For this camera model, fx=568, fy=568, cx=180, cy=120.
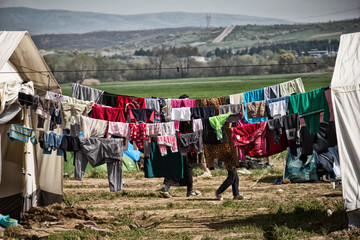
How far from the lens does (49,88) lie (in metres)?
12.2

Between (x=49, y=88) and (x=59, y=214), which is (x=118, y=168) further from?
(x=49, y=88)

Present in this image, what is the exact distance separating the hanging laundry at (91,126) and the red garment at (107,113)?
0.58 meters

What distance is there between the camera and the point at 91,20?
157250mm

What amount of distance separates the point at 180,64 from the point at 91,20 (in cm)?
7460

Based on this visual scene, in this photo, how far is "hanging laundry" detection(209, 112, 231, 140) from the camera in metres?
11.5

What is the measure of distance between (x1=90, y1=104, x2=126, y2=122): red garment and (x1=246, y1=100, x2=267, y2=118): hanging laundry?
2.57 metres

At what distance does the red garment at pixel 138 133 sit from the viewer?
1113cm

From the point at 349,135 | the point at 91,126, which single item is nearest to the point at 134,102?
the point at 91,126

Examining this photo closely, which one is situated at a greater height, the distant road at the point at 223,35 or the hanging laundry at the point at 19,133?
the distant road at the point at 223,35

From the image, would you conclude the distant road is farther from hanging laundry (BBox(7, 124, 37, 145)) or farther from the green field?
hanging laundry (BBox(7, 124, 37, 145))

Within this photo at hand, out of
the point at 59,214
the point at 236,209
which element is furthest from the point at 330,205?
the point at 59,214

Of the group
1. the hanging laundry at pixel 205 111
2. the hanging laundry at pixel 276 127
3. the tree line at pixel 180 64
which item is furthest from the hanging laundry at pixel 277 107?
the tree line at pixel 180 64

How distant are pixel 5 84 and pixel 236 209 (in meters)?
5.02

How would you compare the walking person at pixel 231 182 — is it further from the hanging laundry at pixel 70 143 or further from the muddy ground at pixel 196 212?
the hanging laundry at pixel 70 143
